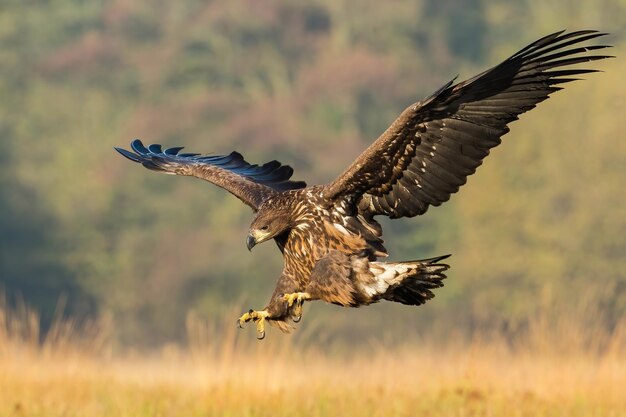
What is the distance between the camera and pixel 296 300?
9.57 m

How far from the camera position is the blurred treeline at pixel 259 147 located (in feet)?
118

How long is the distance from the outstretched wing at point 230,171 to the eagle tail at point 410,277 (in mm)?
1329

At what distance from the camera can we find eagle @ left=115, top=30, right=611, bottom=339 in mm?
9109

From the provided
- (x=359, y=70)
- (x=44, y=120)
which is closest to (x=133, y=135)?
(x=44, y=120)

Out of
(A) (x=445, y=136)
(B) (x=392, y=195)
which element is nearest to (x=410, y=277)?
(B) (x=392, y=195)

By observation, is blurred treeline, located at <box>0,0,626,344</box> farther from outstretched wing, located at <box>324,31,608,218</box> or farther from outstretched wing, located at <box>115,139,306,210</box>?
outstretched wing, located at <box>324,31,608,218</box>

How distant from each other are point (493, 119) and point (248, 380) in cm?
409

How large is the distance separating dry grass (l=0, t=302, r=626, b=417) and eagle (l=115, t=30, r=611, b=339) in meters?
1.63

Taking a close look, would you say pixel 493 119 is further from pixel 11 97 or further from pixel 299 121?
pixel 11 97

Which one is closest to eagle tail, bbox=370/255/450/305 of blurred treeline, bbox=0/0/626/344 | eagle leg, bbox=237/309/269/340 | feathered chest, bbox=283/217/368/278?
feathered chest, bbox=283/217/368/278

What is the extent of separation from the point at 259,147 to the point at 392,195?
33.0 meters

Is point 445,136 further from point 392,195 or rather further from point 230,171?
point 230,171

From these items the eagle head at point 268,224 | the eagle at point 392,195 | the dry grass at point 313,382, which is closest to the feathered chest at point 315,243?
the eagle at point 392,195

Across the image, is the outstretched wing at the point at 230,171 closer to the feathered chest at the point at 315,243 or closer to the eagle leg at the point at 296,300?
the feathered chest at the point at 315,243
